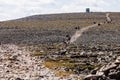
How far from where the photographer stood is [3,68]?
79750mm

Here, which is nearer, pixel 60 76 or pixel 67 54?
pixel 60 76

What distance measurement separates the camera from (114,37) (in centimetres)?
17100

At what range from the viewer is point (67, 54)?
10788 centimetres

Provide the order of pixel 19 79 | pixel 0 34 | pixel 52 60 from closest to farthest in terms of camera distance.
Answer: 1. pixel 19 79
2. pixel 52 60
3. pixel 0 34

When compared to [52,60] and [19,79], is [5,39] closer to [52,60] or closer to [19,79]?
[52,60]

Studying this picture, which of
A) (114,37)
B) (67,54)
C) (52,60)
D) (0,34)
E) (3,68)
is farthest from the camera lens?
(0,34)

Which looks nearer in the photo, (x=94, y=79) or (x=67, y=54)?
(x=94, y=79)

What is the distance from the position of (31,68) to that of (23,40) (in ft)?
320

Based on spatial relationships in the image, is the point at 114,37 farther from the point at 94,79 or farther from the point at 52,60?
the point at 94,79

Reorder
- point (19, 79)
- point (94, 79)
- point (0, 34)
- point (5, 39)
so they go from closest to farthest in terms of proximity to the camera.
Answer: point (94, 79), point (19, 79), point (5, 39), point (0, 34)

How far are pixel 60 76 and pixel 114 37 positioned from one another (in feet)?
349

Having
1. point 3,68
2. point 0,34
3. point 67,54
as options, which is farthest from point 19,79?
point 0,34

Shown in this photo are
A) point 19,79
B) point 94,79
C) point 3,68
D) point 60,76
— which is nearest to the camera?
point 94,79

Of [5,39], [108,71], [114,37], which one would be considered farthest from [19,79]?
[5,39]
